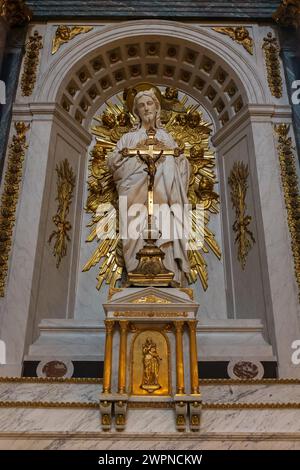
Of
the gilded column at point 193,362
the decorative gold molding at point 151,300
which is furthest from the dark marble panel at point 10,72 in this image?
the gilded column at point 193,362

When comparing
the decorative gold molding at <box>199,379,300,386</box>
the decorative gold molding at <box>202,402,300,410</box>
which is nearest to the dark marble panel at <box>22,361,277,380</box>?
the decorative gold molding at <box>199,379,300,386</box>

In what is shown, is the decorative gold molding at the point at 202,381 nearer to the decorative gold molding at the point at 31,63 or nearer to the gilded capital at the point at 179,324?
the gilded capital at the point at 179,324

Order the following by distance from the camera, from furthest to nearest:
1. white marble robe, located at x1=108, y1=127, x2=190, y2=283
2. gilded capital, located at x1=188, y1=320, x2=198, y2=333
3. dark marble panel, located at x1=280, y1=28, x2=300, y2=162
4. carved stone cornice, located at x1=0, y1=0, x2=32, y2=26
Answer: carved stone cornice, located at x1=0, y1=0, x2=32, y2=26, dark marble panel, located at x1=280, y1=28, x2=300, y2=162, white marble robe, located at x1=108, y1=127, x2=190, y2=283, gilded capital, located at x1=188, y1=320, x2=198, y2=333

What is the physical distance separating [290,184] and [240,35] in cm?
267

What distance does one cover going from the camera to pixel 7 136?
22.5 feet

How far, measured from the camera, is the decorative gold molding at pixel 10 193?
20.0 ft

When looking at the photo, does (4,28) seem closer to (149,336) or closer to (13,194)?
(13,194)

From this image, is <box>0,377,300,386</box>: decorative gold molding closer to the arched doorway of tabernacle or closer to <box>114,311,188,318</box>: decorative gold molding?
the arched doorway of tabernacle

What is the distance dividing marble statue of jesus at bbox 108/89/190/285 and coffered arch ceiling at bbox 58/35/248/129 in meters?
1.02

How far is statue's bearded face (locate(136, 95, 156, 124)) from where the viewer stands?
734 centimetres

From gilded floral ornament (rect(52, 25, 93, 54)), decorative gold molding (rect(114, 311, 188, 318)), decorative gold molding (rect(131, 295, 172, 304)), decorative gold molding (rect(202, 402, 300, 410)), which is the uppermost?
gilded floral ornament (rect(52, 25, 93, 54))

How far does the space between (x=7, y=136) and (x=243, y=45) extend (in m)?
3.68

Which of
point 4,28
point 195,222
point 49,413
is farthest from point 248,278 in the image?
point 4,28

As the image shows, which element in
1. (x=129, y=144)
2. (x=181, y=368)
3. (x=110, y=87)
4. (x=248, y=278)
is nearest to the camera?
(x=181, y=368)
